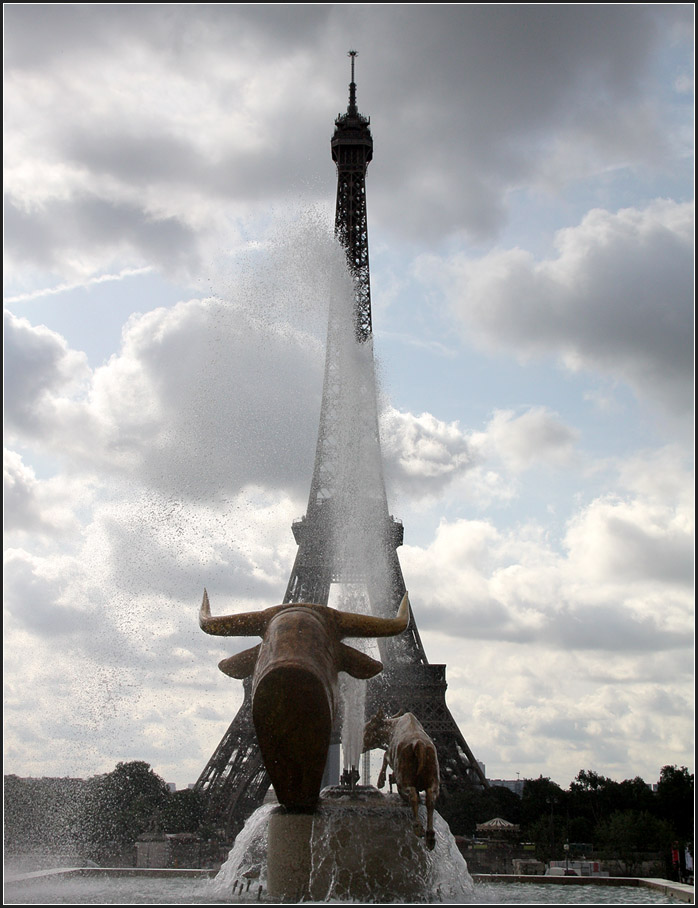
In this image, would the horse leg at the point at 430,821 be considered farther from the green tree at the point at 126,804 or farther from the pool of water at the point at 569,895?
the green tree at the point at 126,804

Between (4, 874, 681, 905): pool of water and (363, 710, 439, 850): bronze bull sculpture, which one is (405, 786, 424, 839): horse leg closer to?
(363, 710, 439, 850): bronze bull sculpture

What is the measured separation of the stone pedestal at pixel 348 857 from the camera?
30.2 feet

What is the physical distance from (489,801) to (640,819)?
23.5 feet

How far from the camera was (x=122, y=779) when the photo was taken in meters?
45.6

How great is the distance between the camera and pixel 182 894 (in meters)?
11.8

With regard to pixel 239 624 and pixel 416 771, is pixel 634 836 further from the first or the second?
pixel 239 624

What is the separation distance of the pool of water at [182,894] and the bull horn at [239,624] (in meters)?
2.81

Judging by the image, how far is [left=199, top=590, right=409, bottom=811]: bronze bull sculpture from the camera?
8.88 meters

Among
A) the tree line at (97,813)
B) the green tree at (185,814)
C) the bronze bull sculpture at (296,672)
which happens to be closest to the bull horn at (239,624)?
the bronze bull sculpture at (296,672)

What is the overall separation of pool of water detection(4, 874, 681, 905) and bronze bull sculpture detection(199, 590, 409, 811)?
5.27 feet

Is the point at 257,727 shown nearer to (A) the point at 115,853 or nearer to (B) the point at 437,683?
(A) the point at 115,853

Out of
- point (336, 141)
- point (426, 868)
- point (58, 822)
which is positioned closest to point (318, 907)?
point (426, 868)

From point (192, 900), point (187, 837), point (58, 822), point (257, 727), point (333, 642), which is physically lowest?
point (187, 837)

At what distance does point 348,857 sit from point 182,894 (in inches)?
146
